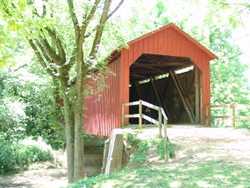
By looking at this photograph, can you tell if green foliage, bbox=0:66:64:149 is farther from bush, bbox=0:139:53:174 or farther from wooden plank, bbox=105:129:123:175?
wooden plank, bbox=105:129:123:175

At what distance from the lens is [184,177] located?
6.75 m

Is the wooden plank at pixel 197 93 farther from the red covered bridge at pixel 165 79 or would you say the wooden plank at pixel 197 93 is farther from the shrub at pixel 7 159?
the shrub at pixel 7 159

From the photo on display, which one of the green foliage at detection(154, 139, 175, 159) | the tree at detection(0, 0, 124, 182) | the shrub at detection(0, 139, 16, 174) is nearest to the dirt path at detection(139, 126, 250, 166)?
the green foliage at detection(154, 139, 175, 159)

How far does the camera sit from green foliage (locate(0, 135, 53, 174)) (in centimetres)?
1362

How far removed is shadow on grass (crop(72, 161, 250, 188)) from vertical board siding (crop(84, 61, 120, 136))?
6.64 m

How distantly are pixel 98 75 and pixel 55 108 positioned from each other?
11.1 ft

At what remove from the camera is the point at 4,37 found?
3518mm

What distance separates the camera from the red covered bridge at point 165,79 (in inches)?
560

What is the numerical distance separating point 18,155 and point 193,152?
275 inches

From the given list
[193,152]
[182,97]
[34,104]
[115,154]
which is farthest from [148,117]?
[34,104]

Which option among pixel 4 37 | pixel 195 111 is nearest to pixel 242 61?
pixel 195 111

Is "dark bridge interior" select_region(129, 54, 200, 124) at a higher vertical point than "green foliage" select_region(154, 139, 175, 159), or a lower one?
higher

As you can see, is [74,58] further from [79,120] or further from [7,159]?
[7,159]

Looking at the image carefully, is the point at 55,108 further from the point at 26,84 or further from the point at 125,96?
the point at 125,96
